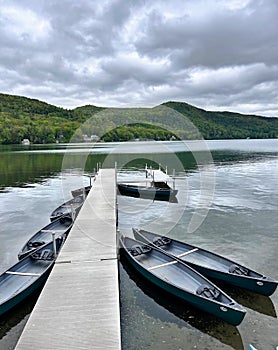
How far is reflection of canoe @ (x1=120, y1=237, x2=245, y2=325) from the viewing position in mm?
7719

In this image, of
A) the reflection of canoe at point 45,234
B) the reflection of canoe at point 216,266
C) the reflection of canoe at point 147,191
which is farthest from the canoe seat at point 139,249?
the reflection of canoe at point 147,191

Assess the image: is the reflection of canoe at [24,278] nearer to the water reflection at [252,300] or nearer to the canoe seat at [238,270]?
the canoe seat at [238,270]

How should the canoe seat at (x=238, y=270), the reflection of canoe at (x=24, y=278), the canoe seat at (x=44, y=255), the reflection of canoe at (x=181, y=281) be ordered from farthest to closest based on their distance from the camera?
1. the canoe seat at (x=44, y=255)
2. the canoe seat at (x=238, y=270)
3. the reflection of canoe at (x=24, y=278)
4. the reflection of canoe at (x=181, y=281)

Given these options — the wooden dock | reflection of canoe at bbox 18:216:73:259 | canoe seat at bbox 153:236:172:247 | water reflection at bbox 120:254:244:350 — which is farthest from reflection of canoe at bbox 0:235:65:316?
canoe seat at bbox 153:236:172:247

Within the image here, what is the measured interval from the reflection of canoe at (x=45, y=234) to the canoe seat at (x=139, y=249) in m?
3.68

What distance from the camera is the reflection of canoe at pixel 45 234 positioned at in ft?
41.3

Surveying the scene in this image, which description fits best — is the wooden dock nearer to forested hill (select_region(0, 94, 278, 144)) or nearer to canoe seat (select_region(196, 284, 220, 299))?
canoe seat (select_region(196, 284, 220, 299))

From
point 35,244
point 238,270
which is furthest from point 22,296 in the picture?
point 238,270

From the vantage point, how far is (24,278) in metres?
9.88

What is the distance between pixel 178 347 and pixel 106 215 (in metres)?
8.61

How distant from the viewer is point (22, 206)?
74.9 ft

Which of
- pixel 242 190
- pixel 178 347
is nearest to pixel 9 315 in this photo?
pixel 178 347

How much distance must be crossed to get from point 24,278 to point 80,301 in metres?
3.73

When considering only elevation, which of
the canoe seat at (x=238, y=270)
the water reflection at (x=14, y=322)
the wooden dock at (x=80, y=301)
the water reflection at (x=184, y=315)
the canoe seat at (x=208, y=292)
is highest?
the wooden dock at (x=80, y=301)
